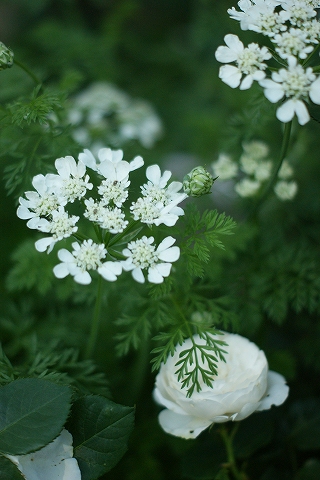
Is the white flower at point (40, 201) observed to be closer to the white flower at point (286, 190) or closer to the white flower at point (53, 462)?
the white flower at point (53, 462)

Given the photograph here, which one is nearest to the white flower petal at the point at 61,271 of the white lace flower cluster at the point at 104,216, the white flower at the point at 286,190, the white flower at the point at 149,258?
the white lace flower cluster at the point at 104,216

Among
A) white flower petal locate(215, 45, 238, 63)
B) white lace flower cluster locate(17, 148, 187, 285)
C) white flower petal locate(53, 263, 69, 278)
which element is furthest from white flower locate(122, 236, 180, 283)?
white flower petal locate(215, 45, 238, 63)

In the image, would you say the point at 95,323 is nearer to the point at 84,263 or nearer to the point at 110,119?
the point at 84,263

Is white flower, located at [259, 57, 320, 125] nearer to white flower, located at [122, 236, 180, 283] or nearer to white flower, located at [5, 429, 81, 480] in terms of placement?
white flower, located at [122, 236, 180, 283]

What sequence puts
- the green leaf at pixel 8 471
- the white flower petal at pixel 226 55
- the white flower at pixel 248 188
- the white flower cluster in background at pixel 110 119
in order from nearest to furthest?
the green leaf at pixel 8 471, the white flower petal at pixel 226 55, the white flower at pixel 248 188, the white flower cluster in background at pixel 110 119

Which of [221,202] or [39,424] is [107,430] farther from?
[221,202]
